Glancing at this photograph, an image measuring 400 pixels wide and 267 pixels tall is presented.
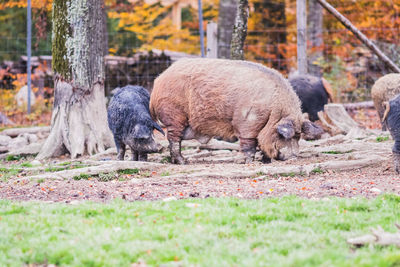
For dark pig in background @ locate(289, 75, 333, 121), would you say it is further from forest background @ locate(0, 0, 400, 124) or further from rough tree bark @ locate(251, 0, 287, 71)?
rough tree bark @ locate(251, 0, 287, 71)

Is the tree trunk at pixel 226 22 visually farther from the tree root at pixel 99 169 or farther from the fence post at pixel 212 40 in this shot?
the tree root at pixel 99 169

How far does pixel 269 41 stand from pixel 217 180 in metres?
13.5

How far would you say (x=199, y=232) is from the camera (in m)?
4.50

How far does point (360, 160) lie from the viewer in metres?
7.53

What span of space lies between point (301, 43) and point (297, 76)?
1.14 metres

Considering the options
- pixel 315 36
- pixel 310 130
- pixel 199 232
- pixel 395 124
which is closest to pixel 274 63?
pixel 315 36

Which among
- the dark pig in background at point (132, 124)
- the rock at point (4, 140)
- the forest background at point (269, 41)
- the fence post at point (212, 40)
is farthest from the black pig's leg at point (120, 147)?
the forest background at point (269, 41)

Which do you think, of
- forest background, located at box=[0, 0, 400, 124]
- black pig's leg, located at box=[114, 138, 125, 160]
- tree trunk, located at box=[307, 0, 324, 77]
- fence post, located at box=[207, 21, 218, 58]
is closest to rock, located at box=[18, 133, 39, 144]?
forest background, located at box=[0, 0, 400, 124]

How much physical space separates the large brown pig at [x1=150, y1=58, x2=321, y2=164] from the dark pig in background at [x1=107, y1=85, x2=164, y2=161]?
1.65ft

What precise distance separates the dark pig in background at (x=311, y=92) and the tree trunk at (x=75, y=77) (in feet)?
13.2

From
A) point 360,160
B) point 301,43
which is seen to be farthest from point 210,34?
point 360,160

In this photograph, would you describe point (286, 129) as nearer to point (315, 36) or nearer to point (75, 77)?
point (75, 77)

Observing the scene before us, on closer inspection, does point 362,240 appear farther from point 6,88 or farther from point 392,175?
point 6,88

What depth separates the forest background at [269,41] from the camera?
52.1ft
